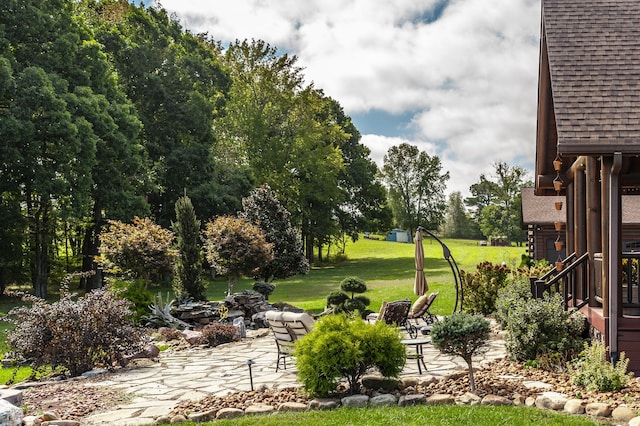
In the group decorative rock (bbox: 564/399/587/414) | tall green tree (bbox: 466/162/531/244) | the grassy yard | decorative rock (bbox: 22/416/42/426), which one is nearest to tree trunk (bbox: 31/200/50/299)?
the grassy yard

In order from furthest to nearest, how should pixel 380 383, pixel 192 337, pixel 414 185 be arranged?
pixel 414 185, pixel 192 337, pixel 380 383

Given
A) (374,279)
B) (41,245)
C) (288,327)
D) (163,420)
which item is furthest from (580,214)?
(41,245)

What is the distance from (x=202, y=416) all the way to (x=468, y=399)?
9.95 ft

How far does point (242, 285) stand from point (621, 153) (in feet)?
82.4

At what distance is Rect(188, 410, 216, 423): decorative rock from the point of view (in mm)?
6566

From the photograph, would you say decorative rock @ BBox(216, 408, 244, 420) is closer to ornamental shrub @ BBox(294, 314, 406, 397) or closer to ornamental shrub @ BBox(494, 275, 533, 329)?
ornamental shrub @ BBox(294, 314, 406, 397)

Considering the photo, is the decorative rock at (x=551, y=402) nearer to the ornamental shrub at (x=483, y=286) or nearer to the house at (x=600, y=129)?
the house at (x=600, y=129)

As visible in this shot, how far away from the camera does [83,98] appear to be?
2330 cm

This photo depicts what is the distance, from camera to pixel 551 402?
21.2 ft

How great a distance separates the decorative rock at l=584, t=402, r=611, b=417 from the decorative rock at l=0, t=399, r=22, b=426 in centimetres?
606

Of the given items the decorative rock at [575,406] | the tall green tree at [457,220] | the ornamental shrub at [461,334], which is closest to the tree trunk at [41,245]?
the ornamental shrub at [461,334]

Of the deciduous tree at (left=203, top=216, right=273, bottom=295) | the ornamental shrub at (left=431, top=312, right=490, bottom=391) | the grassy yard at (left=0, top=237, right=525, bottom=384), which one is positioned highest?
the deciduous tree at (left=203, top=216, right=273, bottom=295)

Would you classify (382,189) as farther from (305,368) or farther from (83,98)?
(305,368)

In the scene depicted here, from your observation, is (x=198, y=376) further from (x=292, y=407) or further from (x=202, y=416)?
(x=292, y=407)
